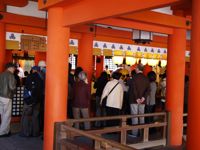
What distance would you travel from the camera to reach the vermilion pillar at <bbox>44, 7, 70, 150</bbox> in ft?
18.7

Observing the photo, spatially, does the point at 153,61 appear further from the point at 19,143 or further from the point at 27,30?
the point at 19,143

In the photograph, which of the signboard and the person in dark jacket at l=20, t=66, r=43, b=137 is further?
the signboard

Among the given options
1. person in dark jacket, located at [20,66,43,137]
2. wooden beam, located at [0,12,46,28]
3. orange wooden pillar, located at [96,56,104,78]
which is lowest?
person in dark jacket, located at [20,66,43,137]

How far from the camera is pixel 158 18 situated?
666 cm

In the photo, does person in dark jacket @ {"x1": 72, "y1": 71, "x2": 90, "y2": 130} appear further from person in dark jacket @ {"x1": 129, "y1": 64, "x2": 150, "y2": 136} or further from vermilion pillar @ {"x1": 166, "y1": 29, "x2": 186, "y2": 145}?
vermilion pillar @ {"x1": 166, "y1": 29, "x2": 186, "y2": 145}

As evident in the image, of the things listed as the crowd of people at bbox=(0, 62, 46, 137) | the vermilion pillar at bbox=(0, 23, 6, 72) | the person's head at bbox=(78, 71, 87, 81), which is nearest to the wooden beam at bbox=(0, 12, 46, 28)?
the vermilion pillar at bbox=(0, 23, 6, 72)

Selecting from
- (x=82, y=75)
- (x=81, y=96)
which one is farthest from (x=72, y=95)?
(x=82, y=75)

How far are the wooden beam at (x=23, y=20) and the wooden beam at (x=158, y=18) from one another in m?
3.22

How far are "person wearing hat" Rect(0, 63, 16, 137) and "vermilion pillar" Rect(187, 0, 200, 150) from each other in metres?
5.35

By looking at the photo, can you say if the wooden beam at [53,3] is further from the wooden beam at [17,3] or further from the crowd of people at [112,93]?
the crowd of people at [112,93]

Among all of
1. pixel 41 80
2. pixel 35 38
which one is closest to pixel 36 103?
pixel 41 80

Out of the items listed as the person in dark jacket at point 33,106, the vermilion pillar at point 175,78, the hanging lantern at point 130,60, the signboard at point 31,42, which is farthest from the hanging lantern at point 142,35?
the hanging lantern at point 130,60

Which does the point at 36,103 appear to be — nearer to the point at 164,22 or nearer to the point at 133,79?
the point at 133,79

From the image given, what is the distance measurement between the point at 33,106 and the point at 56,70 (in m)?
2.36
